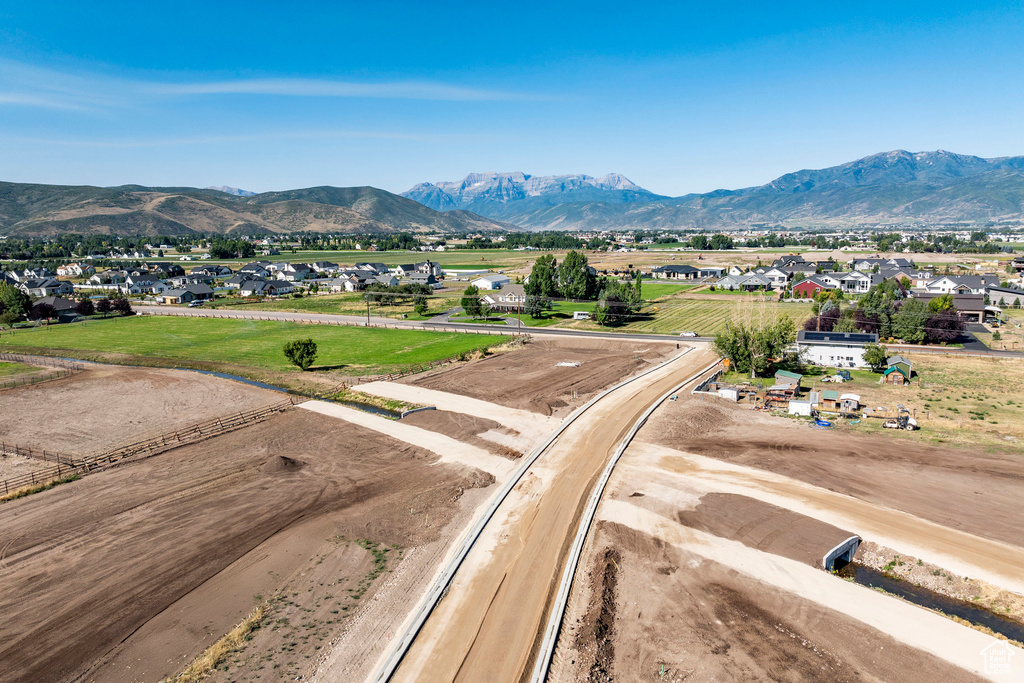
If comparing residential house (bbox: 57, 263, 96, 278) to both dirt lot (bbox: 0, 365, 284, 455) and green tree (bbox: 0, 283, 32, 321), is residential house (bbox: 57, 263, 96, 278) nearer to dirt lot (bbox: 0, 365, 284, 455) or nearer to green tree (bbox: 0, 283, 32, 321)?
green tree (bbox: 0, 283, 32, 321)

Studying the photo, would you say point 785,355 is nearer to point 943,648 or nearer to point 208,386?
point 943,648

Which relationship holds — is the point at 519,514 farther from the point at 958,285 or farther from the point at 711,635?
the point at 958,285

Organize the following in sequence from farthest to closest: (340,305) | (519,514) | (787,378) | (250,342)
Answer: (340,305), (250,342), (787,378), (519,514)

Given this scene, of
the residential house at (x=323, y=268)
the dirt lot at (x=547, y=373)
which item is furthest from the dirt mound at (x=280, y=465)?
the residential house at (x=323, y=268)

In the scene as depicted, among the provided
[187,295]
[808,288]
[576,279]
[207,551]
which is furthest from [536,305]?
[187,295]

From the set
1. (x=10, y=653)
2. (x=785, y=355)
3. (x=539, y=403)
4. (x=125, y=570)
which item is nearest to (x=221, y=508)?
(x=125, y=570)

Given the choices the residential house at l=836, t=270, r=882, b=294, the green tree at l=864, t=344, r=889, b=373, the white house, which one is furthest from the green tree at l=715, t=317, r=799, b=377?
the residential house at l=836, t=270, r=882, b=294
